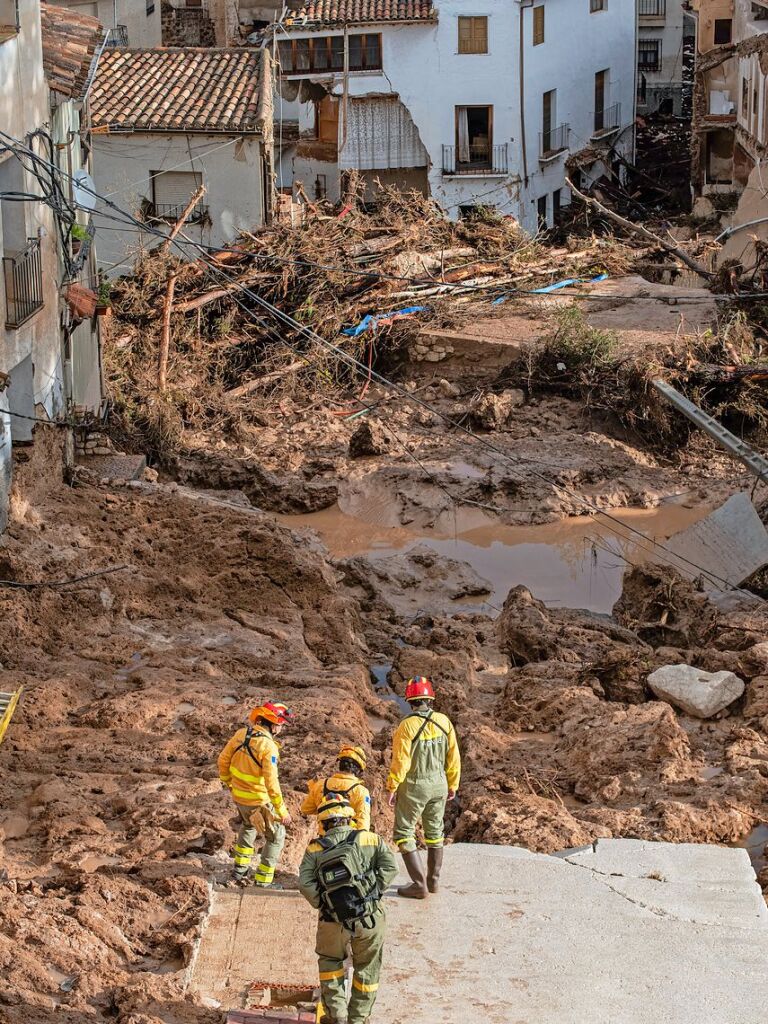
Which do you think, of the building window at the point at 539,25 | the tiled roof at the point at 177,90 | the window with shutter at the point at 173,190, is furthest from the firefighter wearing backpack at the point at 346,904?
the building window at the point at 539,25

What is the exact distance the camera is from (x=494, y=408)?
75.5 feet

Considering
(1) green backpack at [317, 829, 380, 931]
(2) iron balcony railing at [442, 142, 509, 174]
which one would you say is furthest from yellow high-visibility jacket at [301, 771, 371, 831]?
(2) iron balcony railing at [442, 142, 509, 174]

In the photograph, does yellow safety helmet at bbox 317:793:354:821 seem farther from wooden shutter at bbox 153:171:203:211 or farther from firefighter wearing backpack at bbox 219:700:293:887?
wooden shutter at bbox 153:171:203:211

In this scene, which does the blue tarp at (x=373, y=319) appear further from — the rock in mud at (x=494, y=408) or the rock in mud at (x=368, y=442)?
the rock in mud at (x=368, y=442)

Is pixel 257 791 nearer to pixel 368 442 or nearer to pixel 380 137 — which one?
pixel 368 442

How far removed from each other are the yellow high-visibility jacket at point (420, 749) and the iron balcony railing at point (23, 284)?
8895mm

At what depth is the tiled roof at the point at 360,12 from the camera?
39.8 metres

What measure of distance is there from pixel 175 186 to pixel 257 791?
83.4 feet

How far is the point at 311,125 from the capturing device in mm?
41750

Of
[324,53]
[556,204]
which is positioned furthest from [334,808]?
A: [556,204]

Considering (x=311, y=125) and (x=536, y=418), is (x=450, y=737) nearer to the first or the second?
(x=536, y=418)

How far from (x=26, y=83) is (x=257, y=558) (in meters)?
6.19

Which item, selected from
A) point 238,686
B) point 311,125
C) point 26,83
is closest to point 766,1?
point 311,125

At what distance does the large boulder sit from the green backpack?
22.4 feet
